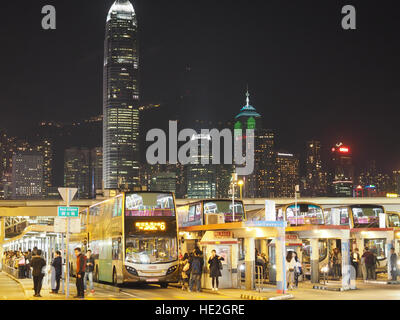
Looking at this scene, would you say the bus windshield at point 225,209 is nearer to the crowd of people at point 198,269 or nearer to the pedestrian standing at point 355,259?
the pedestrian standing at point 355,259

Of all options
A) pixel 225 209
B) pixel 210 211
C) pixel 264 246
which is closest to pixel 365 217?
pixel 264 246

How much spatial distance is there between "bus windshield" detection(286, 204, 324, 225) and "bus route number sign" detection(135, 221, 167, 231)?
382 inches

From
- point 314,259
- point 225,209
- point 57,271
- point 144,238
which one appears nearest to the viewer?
point 57,271

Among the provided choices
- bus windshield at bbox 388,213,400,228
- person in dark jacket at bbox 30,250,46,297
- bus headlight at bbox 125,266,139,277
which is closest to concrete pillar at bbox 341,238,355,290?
bus headlight at bbox 125,266,139,277

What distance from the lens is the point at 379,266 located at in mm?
38250

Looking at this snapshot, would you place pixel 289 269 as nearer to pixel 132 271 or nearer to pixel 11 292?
pixel 132 271

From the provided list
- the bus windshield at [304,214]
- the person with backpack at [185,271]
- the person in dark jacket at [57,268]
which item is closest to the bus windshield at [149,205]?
the person with backpack at [185,271]

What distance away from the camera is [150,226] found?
2752cm

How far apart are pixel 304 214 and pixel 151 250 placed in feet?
37.0

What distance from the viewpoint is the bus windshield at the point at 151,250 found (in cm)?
2727

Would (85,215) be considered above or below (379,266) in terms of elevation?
above
